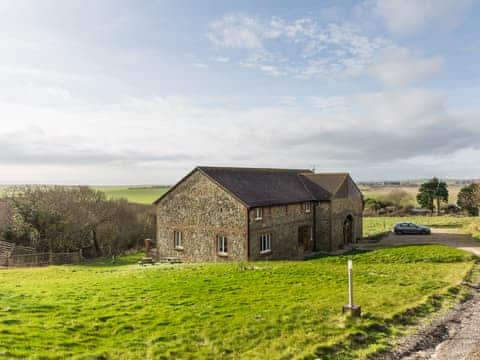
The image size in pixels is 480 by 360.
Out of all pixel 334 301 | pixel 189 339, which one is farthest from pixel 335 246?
pixel 189 339

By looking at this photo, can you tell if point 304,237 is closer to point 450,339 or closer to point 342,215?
point 342,215

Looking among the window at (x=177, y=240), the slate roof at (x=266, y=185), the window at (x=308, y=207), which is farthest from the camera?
the window at (x=308, y=207)

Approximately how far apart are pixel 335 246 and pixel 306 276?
18.5 m

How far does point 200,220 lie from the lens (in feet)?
111

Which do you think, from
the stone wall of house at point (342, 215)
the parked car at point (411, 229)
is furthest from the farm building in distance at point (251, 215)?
the parked car at point (411, 229)

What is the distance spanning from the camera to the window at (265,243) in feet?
104

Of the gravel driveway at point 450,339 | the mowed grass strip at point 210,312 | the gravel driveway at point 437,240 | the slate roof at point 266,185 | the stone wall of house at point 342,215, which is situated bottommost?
the gravel driveway at point 437,240

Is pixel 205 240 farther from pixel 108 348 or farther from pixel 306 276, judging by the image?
pixel 108 348

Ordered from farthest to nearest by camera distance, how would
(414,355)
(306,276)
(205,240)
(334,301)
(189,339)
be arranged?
1. (205,240)
2. (306,276)
3. (334,301)
4. (189,339)
5. (414,355)

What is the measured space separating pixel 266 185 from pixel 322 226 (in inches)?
292

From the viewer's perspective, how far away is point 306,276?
21516 mm

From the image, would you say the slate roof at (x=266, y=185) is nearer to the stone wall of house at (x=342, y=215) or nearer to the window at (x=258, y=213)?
the window at (x=258, y=213)

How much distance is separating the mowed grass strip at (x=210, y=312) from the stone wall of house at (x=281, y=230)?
7.24m

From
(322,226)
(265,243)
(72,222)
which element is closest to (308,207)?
(322,226)
